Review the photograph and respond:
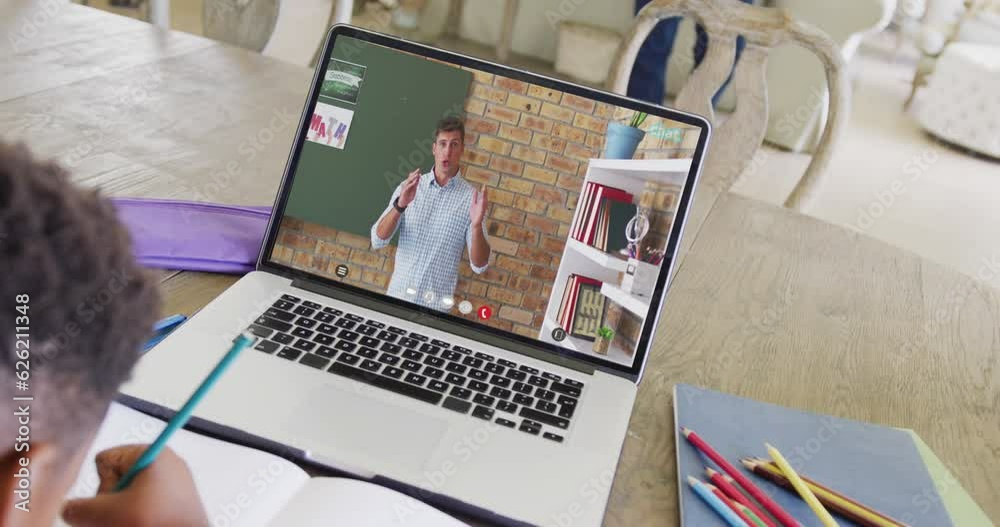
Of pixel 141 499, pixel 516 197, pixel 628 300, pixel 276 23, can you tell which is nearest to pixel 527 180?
pixel 516 197

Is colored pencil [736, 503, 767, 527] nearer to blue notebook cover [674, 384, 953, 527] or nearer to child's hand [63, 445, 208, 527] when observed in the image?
blue notebook cover [674, 384, 953, 527]

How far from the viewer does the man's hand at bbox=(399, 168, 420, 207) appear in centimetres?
78

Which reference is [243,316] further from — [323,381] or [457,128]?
[457,128]

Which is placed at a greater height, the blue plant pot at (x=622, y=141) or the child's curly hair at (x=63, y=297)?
the blue plant pot at (x=622, y=141)

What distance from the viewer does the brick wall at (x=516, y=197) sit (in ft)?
2.51

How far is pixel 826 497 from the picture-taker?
61 cm

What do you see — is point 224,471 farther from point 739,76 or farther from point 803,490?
point 739,76

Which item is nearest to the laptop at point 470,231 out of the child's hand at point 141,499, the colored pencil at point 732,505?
the colored pencil at point 732,505

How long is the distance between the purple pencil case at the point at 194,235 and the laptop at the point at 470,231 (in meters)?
0.04

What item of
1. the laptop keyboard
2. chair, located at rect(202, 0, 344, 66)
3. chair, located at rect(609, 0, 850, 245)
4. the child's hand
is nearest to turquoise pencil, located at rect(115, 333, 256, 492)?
the child's hand

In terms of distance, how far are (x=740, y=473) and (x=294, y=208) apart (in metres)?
0.45

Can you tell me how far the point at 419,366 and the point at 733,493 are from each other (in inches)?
10.3

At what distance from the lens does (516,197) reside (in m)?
0.77

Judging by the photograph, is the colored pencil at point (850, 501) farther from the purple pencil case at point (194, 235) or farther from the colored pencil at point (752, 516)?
the purple pencil case at point (194, 235)
